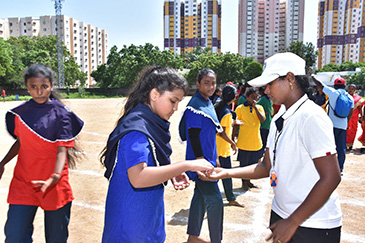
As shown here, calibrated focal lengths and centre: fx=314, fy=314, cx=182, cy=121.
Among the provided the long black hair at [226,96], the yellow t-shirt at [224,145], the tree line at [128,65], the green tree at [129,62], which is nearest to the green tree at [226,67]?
the tree line at [128,65]

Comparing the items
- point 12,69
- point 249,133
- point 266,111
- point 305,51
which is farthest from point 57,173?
Answer: point 305,51

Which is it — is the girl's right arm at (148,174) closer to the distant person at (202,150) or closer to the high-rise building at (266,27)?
the distant person at (202,150)

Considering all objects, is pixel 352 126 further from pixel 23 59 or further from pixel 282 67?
pixel 23 59

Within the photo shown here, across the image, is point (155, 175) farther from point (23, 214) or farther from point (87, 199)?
point (87, 199)

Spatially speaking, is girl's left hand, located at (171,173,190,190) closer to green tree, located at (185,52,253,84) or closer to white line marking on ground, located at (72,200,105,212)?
white line marking on ground, located at (72,200,105,212)

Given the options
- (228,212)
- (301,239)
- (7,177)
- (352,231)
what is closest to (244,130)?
(228,212)

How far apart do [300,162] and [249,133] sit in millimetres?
4061

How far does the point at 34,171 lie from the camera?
2.75 metres

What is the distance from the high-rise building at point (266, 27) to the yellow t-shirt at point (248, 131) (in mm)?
112679

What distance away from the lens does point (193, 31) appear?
12500 cm

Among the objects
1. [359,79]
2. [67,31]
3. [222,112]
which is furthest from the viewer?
[67,31]

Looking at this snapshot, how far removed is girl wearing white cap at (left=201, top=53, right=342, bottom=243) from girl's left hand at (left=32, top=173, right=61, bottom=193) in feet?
5.76

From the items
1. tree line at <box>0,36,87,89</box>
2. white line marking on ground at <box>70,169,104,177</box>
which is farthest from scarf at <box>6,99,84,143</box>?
tree line at <box>0,36,87,89</box>

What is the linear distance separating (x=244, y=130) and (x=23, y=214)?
4188mm
